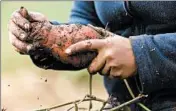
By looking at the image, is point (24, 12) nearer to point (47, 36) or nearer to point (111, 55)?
point (47, 36)

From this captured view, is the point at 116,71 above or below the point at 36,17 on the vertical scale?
below

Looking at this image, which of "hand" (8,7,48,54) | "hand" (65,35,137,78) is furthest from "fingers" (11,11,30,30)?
"hand" (65,35,137,78)

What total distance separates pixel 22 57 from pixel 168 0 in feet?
7.68

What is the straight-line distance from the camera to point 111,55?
57.9 inches

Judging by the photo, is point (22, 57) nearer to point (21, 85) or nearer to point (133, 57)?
point (21, 85)

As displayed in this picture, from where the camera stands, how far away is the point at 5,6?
3418 mm

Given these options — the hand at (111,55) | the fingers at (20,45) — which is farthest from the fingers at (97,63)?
the fingers at (20,45)

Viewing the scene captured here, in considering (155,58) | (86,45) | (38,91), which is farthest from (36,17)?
(38,91)

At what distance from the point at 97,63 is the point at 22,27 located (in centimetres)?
20

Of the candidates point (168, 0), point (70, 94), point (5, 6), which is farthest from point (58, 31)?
point (5, 6)

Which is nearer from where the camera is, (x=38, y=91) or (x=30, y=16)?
(x=30, y=16)

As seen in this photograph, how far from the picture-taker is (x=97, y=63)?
1479 mm

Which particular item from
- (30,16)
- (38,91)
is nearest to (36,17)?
(30,16)

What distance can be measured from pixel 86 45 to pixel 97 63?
0.05 metres
